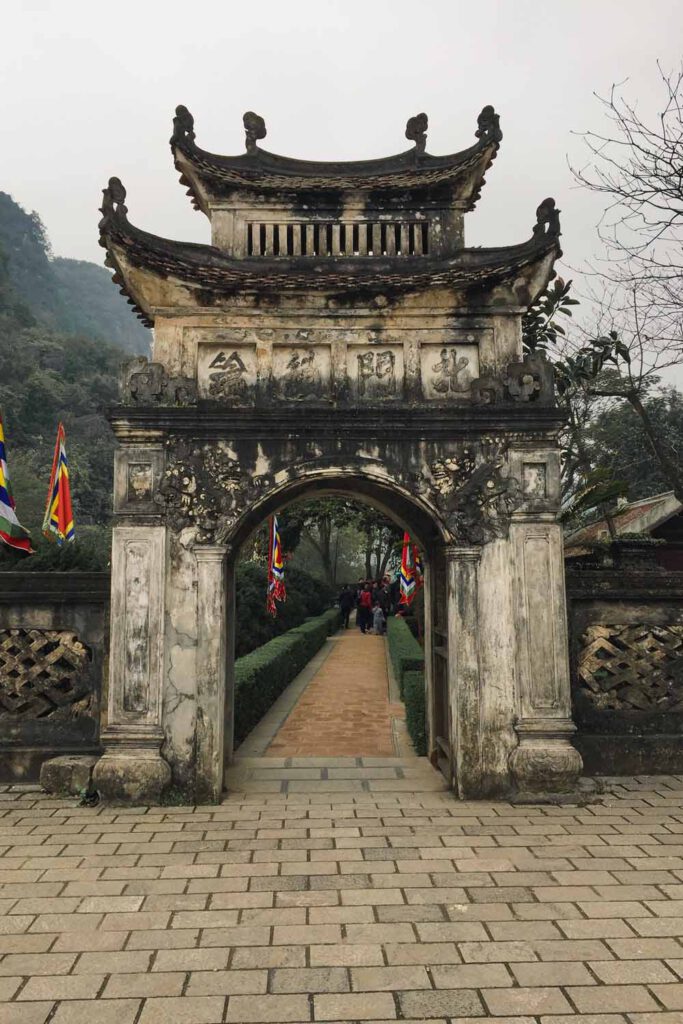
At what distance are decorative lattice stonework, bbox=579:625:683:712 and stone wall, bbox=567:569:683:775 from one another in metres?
0.01

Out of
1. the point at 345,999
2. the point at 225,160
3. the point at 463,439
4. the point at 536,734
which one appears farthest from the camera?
the point at 225,160

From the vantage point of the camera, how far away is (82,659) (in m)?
7.36

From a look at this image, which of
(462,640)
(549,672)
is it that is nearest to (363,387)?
(462,640)

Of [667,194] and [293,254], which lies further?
[293,254]

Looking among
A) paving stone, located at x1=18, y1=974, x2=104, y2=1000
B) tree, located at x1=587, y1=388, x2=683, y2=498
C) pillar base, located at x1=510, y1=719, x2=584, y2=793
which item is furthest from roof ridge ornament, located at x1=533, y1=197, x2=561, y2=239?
tree, located at x1=587, y1=388, x2=683, y2=498

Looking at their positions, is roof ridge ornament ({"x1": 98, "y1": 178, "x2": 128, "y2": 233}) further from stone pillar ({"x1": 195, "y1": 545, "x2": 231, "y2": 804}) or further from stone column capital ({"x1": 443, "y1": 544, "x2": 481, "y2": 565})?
stone column capital ({"x1": 443, "y1": 544, "x2": 481, "y2": 565})

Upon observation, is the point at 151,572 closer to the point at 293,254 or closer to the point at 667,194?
the point at 293,254

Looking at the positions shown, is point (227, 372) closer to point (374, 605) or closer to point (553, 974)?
point (553, 974)

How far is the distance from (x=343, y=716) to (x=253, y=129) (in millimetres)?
9154

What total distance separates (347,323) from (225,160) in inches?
95.1

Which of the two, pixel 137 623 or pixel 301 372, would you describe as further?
pixel 301 372

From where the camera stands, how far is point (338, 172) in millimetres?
8031

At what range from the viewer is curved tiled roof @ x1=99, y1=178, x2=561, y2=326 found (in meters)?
7.08

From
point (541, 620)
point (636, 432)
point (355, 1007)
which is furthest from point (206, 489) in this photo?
point (636, 432)
